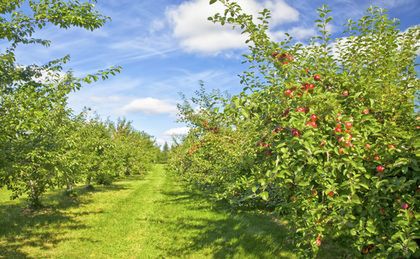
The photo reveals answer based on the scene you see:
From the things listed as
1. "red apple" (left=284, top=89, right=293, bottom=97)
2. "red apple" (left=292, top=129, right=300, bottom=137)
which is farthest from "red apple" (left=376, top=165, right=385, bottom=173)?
"red apple" (left=284, top=89, right=293, bottom=97)

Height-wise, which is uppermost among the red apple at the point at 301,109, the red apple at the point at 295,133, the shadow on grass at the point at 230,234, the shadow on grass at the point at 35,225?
the red apple at the point at 301,109

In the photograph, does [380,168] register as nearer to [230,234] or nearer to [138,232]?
[230,234]

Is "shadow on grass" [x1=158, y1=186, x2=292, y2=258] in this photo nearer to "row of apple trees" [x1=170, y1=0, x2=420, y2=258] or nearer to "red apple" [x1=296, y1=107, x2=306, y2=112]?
"row of apple trees" [x1=170, y1=0, x2=420, y2=258]

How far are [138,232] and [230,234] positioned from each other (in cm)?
330

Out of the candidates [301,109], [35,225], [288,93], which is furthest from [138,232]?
[301,109]

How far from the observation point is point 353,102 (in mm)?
4375

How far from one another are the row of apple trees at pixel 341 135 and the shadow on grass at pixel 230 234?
16.6ft

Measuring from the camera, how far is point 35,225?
1349 cm

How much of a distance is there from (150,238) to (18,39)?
718cm

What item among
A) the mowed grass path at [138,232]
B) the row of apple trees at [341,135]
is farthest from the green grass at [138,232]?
the row of apple trees at [341,135]

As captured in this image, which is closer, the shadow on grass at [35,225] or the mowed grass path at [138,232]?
the mowed grass path at [138,232]

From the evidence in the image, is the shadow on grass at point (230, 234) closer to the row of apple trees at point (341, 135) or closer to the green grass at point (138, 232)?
the green grass at point (138, 232)

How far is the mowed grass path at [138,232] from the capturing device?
9.87 metres

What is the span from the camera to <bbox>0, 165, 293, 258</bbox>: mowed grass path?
987cm
